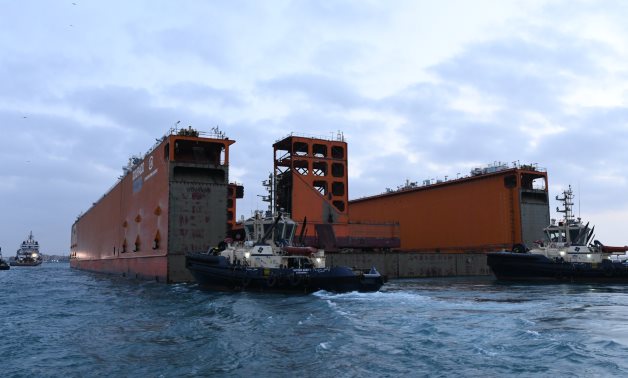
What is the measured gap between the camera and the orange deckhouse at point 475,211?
50.4 m

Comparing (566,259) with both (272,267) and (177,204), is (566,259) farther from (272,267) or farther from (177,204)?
(177,204)

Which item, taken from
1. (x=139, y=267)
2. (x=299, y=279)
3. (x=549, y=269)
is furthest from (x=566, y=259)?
(x=139, y=267)

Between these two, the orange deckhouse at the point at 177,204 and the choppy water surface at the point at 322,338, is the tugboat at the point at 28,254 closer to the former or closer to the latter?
the orange deckhouse at the point at 177,204

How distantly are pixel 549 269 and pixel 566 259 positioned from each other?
1.82 metres

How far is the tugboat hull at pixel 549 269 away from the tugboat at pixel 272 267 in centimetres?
1686

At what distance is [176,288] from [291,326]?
17.1 meters

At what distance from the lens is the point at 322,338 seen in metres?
13.5

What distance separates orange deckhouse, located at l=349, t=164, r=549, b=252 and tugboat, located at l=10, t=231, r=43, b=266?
8447 centimetres

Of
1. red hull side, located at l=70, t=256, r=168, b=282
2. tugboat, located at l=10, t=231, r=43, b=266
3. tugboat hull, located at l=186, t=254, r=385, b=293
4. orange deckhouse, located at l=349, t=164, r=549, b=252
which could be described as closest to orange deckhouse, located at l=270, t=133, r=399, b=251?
orange deckhouse, located at l=349, t=164, r=549, b=252

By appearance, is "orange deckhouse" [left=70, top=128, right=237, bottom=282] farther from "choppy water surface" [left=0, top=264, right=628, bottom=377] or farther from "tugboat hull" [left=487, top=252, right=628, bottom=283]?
"tugboat hull" [left=487, top=252, right=628, bottom=283]

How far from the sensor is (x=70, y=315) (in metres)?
19.8

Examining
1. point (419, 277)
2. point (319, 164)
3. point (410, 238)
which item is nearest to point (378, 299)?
point (419, 277)

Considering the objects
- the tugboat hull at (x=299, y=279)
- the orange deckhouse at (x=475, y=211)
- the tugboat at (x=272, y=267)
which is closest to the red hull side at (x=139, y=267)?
the tugboat at (x=272, y=267)

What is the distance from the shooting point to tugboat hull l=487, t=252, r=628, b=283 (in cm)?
3494
